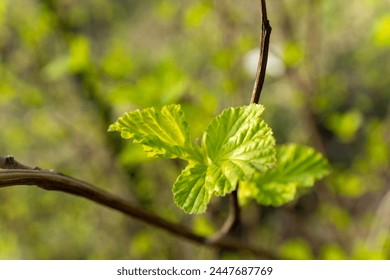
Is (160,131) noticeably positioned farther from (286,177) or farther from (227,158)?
(286,177)

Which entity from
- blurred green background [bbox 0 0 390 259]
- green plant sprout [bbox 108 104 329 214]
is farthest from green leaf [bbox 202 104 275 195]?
blurred green background [bbox 0 0 390 259]

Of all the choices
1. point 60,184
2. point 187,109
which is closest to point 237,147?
point 60,184

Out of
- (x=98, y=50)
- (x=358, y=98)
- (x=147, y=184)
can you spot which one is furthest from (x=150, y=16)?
(x=147, y=184)


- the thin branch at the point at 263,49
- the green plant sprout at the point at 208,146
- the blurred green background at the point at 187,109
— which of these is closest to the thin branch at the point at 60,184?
the green plant sprout at the point at 208,146

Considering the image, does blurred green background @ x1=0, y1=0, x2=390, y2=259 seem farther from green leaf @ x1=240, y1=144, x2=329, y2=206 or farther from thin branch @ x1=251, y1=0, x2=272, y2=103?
thin branch @ x1=251, y1=0, x2=272, y2=103

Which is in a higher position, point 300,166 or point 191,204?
point 300,166
